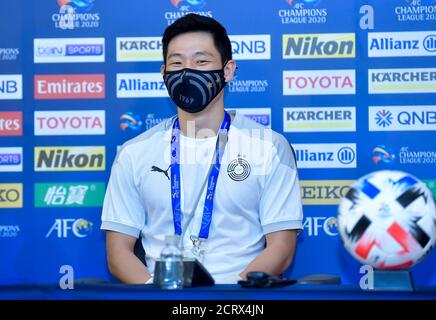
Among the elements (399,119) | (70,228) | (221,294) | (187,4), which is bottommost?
(221,294)

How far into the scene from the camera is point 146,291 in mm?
2092

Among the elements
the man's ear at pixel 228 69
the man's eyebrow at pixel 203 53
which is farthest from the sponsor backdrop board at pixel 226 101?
the man's eyebrow at pixel 203 53

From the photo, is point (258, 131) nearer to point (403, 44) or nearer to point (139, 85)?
point (139, 85)

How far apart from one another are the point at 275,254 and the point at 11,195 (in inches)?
60.3

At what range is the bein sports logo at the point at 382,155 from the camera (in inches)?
158

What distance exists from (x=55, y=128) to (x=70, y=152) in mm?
141

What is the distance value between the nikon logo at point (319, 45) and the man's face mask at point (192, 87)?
69 cm

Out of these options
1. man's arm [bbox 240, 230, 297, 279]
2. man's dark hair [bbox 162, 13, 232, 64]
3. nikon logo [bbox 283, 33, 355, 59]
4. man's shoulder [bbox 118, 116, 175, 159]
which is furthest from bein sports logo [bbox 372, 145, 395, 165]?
man's shoulder [bbox 118, 116, 175, 159]

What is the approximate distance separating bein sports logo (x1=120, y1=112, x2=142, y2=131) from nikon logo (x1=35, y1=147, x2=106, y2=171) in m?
0.16

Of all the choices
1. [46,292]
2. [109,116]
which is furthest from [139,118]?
[46,292]

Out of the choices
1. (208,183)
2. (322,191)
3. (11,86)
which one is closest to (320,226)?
(322,191)

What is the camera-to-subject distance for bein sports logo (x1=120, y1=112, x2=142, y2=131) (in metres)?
4.09

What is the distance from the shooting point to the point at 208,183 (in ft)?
11.3

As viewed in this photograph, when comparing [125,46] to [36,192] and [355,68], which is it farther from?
[355,68]
